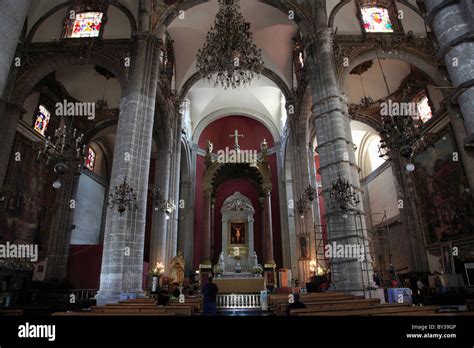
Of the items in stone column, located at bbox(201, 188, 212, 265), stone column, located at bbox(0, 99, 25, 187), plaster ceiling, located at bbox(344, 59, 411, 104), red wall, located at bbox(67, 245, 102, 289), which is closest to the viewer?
stone column, located at bbox(0, 99, 25, 187)

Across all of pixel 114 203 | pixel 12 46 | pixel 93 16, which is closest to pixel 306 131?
pixel 114 203

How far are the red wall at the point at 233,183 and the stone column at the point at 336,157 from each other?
12554 mm

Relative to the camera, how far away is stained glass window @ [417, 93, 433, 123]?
14724mm

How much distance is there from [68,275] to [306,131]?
15.6m

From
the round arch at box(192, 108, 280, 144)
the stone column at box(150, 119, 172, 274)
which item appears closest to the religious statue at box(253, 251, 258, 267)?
the stone column at box(150, 119, 172, 274)

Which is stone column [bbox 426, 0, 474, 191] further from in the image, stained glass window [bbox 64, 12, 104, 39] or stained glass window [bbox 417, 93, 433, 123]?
stained glass window [bbox 64, 12, 104, 39]

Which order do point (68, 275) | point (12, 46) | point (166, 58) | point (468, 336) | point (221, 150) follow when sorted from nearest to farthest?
1. point (468, 336)
2. point (12, 46)
3. point (68, 275)
4. point (166, 58)
5. point (221, 150)

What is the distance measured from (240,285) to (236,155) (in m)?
10.1

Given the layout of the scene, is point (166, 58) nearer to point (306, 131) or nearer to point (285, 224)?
point (306, 131)

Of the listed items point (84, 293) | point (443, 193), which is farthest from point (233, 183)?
point (443, 193)

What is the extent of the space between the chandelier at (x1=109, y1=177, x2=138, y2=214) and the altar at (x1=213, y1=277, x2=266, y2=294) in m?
8.13

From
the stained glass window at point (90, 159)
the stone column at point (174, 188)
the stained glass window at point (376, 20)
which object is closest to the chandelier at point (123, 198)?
the stone column at point (174, 188)

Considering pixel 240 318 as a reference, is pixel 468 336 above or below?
below

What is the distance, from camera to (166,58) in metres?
16.6
